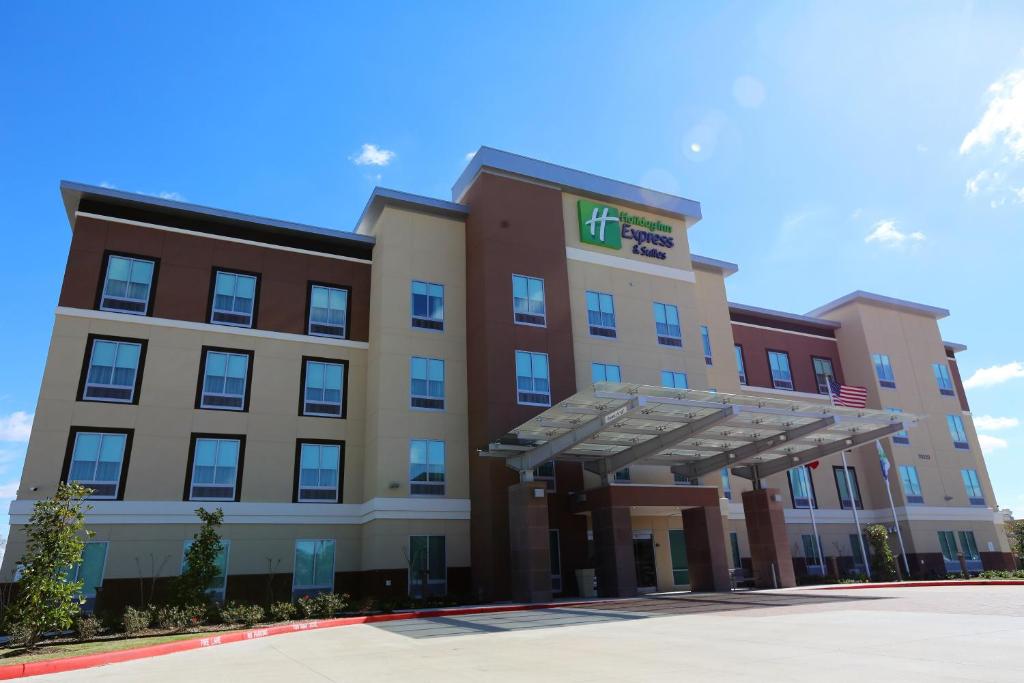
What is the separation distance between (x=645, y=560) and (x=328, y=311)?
60.6 feet

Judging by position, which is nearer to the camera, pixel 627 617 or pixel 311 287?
pixel 627 617

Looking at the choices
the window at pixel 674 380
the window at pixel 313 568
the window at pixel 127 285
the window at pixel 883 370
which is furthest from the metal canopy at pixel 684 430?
the window at pixel 883 370

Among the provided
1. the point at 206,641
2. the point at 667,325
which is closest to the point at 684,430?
the point at 667,325

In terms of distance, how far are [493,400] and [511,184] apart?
1075 cm

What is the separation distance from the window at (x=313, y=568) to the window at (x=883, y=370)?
35.7 m

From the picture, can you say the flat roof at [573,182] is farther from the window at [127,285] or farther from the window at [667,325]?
the window at [127,285]

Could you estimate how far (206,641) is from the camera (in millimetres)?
15961

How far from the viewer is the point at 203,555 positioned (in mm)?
22156

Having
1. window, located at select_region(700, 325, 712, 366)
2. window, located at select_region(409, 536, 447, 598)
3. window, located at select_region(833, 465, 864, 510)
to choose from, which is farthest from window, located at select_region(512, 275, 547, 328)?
window, located at select_region(833, 465, 864, 510)

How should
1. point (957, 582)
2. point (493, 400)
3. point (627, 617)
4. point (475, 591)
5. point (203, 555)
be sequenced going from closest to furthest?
point (627, 617) < point (203, 555) < point (475, 591) < point (493, 400) < point (957, 582)

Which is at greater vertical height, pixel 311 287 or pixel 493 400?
pixel 311 287

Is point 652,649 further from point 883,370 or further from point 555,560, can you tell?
point 883,370

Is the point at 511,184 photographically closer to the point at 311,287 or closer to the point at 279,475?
the point at 311,287

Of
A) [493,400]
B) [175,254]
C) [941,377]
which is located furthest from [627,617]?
[941,377]
